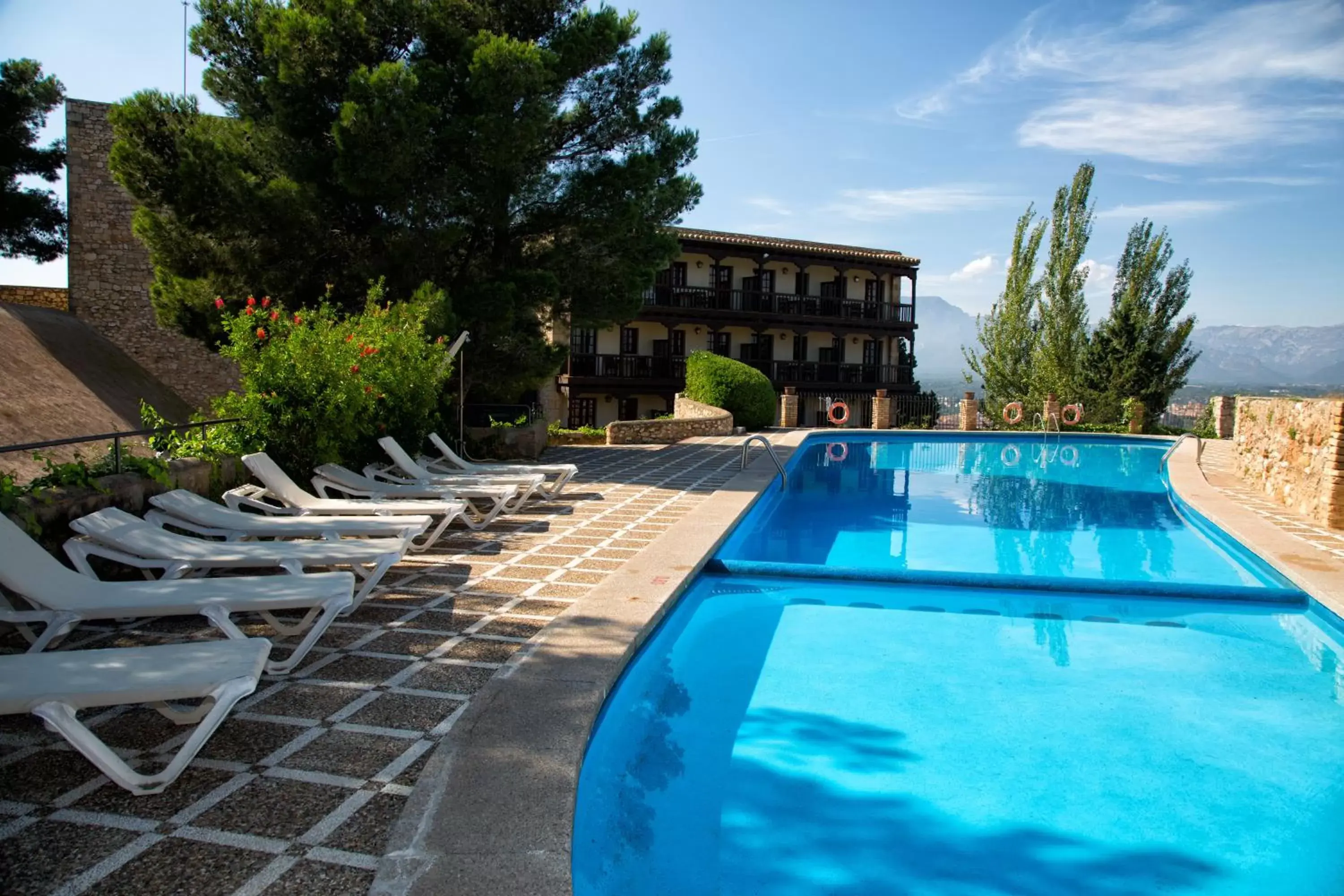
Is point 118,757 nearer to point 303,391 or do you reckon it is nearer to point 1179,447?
point 303,391

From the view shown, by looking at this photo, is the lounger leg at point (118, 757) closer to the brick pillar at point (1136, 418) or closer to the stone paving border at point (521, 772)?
the stone paving border at point (521, 772)

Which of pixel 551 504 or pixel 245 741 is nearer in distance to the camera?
pixel 245 741

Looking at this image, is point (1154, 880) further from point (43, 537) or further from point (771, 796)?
point (43, 537)

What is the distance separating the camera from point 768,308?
31250 mm

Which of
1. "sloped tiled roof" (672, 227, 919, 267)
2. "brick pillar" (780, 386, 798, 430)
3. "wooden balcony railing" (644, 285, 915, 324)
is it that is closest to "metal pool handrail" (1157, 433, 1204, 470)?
"brick pillar" (780, 386, 798, 430)

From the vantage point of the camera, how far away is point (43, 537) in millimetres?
4707

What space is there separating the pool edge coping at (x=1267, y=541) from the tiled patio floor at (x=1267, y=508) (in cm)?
11

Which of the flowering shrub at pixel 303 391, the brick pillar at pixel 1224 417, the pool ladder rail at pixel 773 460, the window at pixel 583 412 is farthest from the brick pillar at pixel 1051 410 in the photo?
the flowering shrub at pixel 303 391

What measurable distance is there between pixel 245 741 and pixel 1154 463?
1908 cm

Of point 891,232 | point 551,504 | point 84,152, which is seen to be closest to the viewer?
point 551,504

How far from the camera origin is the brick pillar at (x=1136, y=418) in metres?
23.8

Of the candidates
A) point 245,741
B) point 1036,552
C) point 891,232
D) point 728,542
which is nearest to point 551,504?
point 728,542

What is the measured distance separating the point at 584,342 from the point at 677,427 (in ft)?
39.2

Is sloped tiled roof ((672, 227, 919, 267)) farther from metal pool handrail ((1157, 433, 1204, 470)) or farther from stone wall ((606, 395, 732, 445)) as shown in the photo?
metal pool handrail ((1157, 433, 1204, 470))
